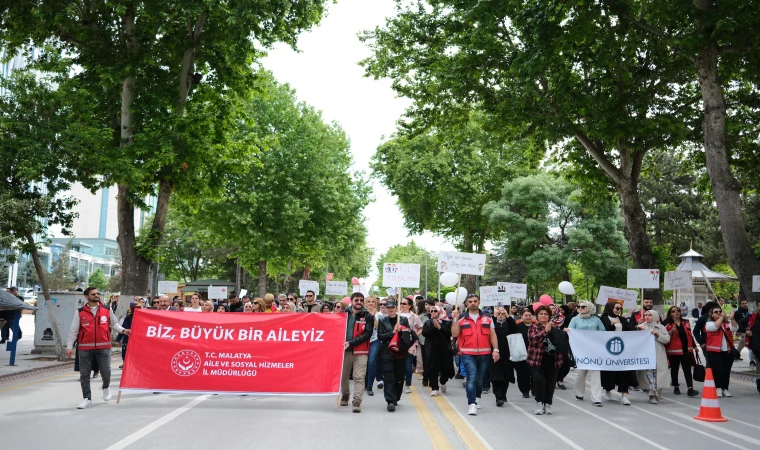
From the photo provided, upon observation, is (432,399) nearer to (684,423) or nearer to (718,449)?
(684,423)

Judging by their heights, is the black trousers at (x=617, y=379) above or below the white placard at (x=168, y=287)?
below

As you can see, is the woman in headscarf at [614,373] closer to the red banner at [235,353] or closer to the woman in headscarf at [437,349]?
the woman in headscarf at [437,349]

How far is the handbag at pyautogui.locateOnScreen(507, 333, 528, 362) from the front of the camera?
40.0ft

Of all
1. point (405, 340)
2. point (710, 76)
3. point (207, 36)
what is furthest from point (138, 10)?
point (710, 76)

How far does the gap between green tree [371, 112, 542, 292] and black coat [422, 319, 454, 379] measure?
34.3 m

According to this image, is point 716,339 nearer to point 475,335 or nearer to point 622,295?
point 622,295

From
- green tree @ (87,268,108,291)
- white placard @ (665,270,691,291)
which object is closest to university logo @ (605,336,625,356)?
white placard @ (665,270,691,291)

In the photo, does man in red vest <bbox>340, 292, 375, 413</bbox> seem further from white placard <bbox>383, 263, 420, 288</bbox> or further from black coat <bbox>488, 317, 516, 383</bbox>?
white placard <bbox>383, 263, 420, 288</bbox>

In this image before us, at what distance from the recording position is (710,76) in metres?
17.0

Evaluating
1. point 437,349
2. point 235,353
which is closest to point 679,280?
point 437,349

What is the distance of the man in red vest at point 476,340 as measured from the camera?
10.9 m

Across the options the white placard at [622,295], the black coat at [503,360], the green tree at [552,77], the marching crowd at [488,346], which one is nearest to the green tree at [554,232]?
the green tree at [552,77]

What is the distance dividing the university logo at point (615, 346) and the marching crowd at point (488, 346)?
290mm

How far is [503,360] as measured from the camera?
1248 centimetres
